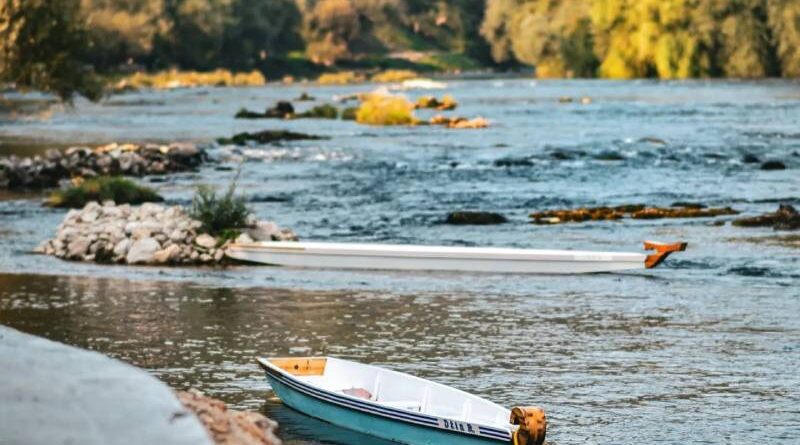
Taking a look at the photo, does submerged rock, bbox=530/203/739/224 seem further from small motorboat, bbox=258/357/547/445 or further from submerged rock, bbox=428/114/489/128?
submerged rock, bbox=428/114/489/128

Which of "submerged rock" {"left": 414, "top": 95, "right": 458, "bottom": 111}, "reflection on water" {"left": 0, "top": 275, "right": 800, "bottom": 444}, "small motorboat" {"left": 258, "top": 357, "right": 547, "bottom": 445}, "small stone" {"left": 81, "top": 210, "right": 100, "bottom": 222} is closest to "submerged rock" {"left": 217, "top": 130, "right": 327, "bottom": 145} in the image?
"submerged rock" {"left": 414, "top": 95, "right": 458, "bottom": 111}

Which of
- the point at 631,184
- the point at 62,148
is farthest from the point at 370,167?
the point at 62,148

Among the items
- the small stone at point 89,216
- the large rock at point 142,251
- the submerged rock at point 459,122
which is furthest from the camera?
the submerged rock at point 459,122

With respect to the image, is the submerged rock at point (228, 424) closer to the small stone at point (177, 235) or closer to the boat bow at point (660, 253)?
the boat bow at point (660, 253)

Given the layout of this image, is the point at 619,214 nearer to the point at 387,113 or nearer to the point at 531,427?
the point at 531,427

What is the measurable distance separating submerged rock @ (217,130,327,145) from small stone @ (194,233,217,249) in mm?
35445

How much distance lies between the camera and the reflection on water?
49.1 feet

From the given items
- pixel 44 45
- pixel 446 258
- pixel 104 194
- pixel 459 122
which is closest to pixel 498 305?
pixel 446 258

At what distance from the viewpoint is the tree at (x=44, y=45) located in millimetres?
46191

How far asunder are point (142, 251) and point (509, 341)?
989 cm

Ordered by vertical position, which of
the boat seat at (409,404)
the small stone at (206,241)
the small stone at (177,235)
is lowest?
the small stone at (206,241)

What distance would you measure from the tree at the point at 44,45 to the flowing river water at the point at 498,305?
5141mm

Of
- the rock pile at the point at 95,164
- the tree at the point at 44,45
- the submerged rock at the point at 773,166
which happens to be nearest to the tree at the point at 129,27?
the rock pile at the point at 95,164

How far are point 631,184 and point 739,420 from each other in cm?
2803
